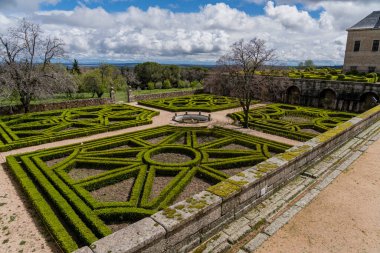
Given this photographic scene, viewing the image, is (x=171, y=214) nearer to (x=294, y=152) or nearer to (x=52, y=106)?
(x=294, y=152)

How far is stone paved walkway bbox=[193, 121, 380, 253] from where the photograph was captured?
5.41 metres

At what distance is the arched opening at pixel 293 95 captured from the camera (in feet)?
114

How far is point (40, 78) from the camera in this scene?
23141 mm

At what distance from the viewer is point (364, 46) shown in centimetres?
3575

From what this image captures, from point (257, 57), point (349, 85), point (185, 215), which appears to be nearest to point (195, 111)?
point (257, 57)

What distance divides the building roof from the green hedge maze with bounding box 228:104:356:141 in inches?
708

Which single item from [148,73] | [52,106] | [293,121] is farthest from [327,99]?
[148,73]

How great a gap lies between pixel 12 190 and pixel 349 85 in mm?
33206

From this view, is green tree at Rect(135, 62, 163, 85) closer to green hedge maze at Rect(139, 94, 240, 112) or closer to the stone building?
green hedge maze at Rect(139, 94, 240, 112)

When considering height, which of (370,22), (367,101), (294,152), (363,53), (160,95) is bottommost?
(160,95)

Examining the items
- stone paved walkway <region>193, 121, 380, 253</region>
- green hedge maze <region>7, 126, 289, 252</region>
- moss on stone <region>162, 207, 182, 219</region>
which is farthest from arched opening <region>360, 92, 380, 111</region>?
moss on stone <region>162, 207, 182, 219</region>

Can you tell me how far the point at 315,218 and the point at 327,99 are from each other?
101 feet

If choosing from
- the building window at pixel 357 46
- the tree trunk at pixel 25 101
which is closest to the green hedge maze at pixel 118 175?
the tree trunk at pixel 25 101

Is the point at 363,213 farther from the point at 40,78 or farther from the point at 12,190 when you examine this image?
the point at 40,78
